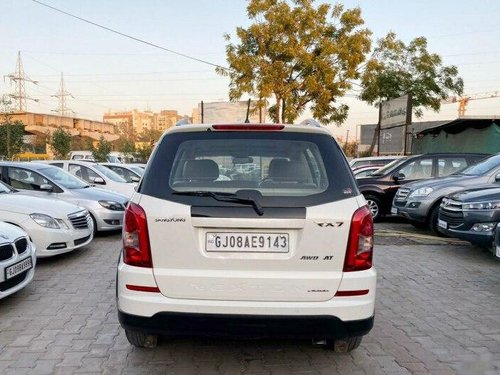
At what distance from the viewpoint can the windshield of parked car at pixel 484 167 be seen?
27.2 ft

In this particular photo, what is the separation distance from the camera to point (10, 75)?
66.1 m

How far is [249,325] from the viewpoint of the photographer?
260 centimetres

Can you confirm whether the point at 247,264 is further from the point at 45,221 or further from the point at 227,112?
the point at 227,112

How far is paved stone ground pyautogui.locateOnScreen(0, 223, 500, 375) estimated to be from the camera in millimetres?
3129

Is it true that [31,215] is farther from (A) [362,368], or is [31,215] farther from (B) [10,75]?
(B) [10,75]

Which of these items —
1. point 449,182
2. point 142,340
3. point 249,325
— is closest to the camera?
point 249,325

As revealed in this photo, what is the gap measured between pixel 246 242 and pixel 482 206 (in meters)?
5.08

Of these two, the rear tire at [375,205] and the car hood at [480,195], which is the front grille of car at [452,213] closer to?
the car hood at [480,195]

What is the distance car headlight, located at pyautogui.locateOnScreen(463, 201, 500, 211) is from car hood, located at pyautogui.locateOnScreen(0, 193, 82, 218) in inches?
233

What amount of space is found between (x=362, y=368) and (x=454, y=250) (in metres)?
5.03

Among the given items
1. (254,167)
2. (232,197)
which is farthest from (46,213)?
(232,197)

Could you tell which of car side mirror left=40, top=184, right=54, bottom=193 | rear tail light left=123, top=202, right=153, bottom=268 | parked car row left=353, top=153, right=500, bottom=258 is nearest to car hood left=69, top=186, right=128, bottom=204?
car side mirror left=40, top=184, right=54, bottom=193

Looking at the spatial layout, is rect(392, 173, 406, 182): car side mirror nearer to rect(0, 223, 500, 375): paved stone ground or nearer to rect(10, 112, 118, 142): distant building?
rect(0, 223, 500, 375): paved stone ground

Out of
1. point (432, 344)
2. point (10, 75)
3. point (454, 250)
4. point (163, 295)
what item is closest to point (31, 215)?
point (163, 295)
